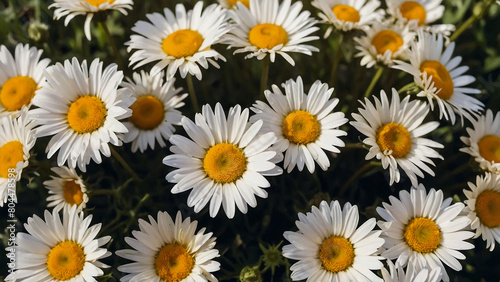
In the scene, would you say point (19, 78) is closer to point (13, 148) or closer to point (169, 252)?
point (13, 148)

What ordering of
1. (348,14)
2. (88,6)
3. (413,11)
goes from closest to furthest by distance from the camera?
(88,6), (348,14), (413,11)

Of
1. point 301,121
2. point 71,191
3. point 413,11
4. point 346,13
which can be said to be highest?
point 346,13

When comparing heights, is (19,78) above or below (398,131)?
above

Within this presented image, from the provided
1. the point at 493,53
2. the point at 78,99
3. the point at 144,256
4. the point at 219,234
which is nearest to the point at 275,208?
the point at 219,234

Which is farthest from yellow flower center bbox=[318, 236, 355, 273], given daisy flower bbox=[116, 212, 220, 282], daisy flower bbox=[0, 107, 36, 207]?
daisy flower bbox=[0, 107, 36, 207]

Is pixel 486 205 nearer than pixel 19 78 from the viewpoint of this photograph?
Yes

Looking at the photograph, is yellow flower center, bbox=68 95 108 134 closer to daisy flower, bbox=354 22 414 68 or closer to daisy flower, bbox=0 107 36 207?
daisy flower, bbox=0 107 36 207

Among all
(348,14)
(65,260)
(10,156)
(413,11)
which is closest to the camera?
(65,260)

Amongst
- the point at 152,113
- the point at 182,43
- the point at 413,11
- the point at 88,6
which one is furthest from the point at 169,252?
the point at 413,11
